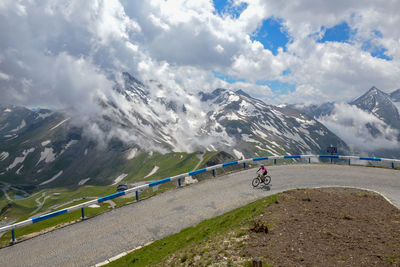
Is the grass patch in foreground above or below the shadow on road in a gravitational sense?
below

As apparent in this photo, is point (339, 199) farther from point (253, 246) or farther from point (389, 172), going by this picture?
point (389, 172)

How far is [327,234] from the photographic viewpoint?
1281 centimetres

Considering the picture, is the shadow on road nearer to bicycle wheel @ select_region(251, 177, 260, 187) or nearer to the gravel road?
the gravel road

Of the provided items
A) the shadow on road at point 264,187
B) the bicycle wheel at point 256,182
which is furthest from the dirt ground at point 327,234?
the bicycle wheel at point 256,182

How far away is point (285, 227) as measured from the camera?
45.1 ft

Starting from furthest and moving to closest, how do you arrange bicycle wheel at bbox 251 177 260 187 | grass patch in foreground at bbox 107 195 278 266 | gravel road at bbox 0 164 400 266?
bicycle wheel at bbox 251 177 260 187 → gravel road at bbox 0 164 400 266 → grass patch in foreground at bbox 107 195 278 266

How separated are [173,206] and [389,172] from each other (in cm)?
2977

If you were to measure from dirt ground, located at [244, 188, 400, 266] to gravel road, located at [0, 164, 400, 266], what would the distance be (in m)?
6.13

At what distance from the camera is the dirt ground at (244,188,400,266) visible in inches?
407

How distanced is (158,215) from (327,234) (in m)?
13.9

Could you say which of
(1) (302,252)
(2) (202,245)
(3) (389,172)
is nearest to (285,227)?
(1) (302,252)

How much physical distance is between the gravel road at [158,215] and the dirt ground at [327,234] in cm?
613

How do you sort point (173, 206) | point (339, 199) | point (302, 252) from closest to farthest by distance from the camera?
point (302, 252), point (339, 199), point (173, 206)

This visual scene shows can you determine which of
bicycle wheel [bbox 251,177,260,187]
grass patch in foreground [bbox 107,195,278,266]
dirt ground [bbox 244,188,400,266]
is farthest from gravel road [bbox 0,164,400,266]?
dirt ground [bbox 244,188,400,266]
